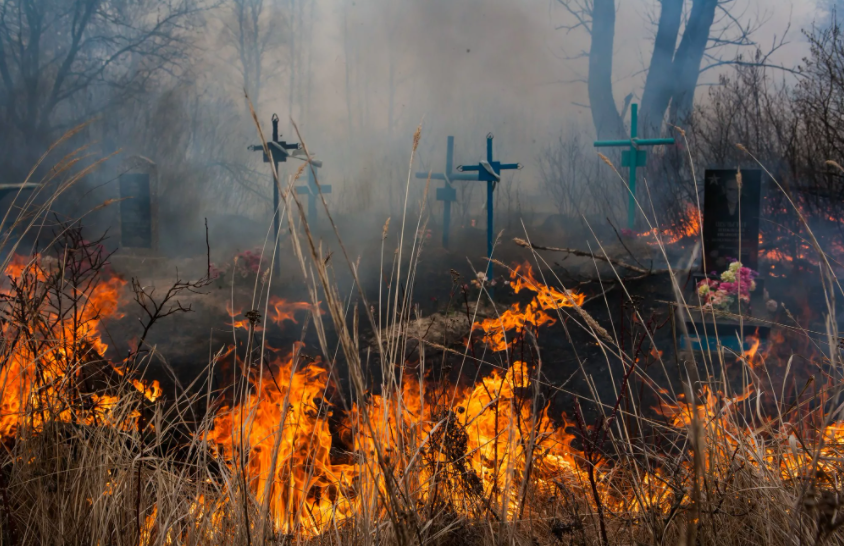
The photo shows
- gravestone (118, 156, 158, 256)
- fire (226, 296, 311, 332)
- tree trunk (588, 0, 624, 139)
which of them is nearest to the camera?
fire (226, 296, 311, 332)

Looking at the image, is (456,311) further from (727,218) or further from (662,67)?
(662,67)

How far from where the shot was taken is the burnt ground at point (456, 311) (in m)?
5.41

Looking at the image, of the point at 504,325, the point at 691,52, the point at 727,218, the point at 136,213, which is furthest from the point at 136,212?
the point at 691,52

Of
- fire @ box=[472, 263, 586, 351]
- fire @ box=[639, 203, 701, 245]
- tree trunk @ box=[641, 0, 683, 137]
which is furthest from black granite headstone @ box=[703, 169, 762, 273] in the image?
tree trunk @ box=[641, 0, 683, 137]

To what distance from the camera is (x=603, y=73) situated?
1325cm

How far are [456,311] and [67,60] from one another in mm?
11074

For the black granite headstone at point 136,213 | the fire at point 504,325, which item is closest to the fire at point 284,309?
the fire at point 504,325

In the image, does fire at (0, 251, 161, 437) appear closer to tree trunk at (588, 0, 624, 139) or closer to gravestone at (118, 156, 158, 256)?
gravestone at (118, 156, 158, 256)

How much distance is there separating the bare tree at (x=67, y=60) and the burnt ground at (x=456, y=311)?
16.1 ft

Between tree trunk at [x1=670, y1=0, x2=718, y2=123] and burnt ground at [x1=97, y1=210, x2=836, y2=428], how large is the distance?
336 centimetres

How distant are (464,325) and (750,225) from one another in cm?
357

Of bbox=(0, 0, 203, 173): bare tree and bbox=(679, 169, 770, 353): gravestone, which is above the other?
bbox=(0, 0, 203, 173): bare tree

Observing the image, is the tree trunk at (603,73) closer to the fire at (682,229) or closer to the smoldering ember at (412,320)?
the smoldering ember at (412,320)

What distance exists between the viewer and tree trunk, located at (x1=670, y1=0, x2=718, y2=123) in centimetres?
1212
